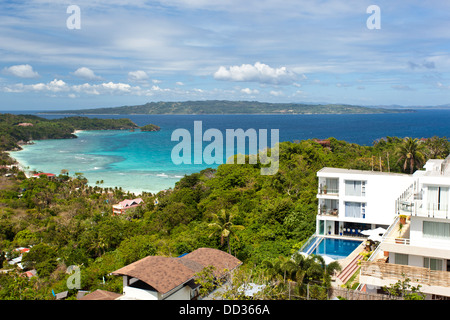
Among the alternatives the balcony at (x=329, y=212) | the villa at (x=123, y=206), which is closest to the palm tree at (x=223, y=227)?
the balcony at (x=329, y=212)

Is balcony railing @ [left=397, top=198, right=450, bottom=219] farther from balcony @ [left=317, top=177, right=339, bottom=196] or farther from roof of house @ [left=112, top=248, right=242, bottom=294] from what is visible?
balcony @ [left=317, top=177, right=339, bottom=196]

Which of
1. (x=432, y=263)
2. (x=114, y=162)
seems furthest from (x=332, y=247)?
(x=114, y=162)

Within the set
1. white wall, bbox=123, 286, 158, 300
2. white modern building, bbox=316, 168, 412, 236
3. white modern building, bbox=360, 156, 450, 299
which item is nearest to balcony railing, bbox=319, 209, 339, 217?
white modern building, bbox=316, 168, 412, 236
